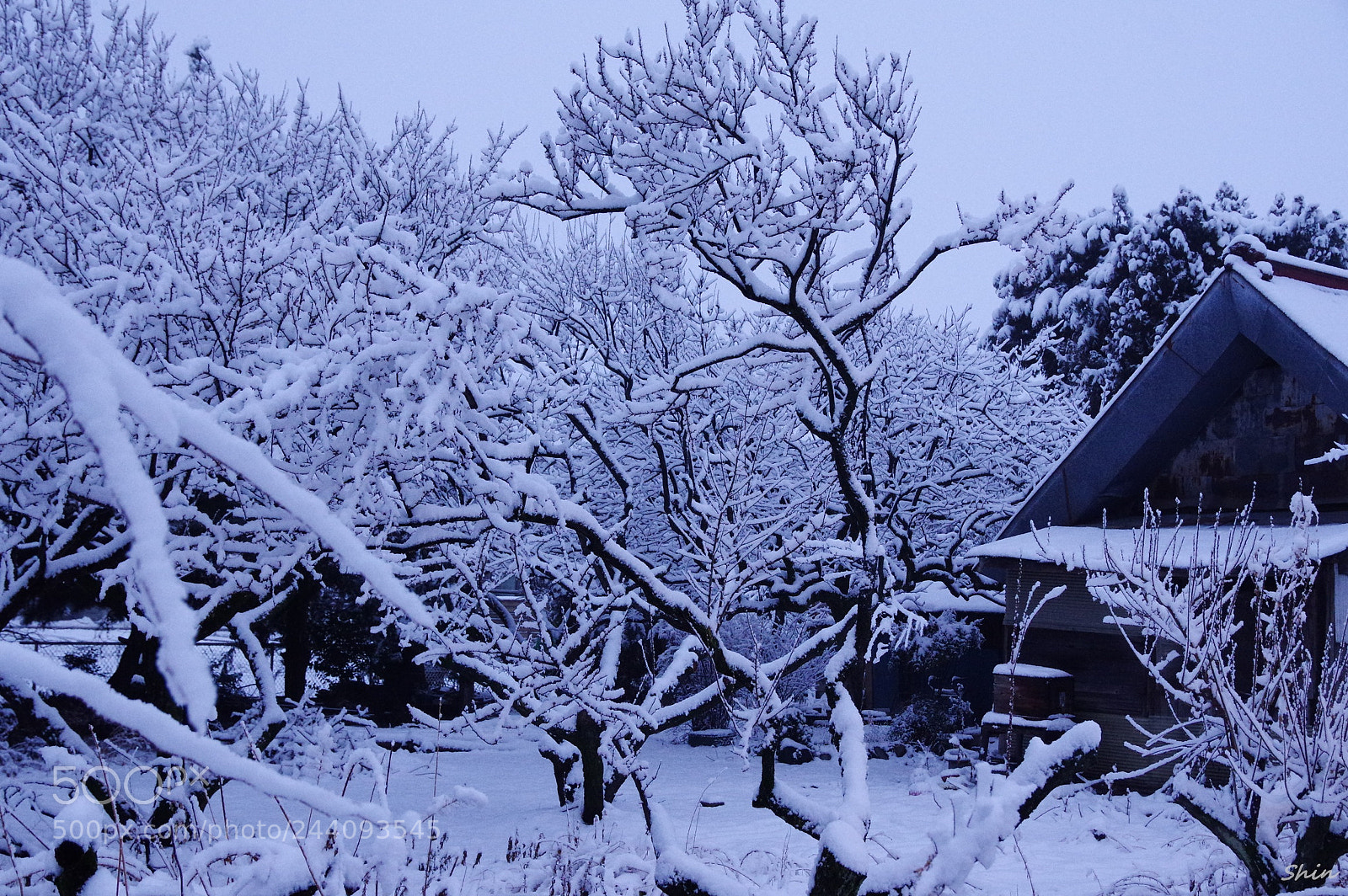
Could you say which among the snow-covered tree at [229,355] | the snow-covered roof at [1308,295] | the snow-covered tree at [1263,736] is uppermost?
the snow-covered roof at [1308,295]

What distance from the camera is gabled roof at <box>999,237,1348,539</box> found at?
24.3 feet

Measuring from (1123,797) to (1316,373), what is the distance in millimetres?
4633

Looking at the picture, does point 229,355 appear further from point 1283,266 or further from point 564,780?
point 1283,266

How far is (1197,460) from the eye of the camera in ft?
28.1

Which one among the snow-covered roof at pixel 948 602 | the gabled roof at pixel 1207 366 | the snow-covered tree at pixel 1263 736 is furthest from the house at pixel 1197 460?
the snow-covered tree at pixel 1263 736

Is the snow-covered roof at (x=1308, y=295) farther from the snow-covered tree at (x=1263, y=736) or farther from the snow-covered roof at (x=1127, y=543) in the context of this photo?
the snow-covered tree at (x=1263, y=736)

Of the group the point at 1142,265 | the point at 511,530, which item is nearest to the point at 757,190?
the point at 511,530

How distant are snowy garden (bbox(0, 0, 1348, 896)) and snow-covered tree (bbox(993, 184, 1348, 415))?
11.3 metres

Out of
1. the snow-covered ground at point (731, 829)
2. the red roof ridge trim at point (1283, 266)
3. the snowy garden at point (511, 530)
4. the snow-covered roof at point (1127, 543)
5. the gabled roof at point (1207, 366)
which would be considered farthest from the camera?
the red roof ridge trim at point (1283, 266)

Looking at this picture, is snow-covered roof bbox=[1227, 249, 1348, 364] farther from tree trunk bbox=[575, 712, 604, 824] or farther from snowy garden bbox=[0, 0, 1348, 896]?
tree trunk bbox=[575, 712, 604, 824]

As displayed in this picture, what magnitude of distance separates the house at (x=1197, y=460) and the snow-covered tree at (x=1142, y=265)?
43.6ft

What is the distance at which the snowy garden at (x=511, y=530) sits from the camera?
2793 millimetres

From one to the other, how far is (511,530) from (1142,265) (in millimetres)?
22450

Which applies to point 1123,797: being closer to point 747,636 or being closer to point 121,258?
point 747,636
